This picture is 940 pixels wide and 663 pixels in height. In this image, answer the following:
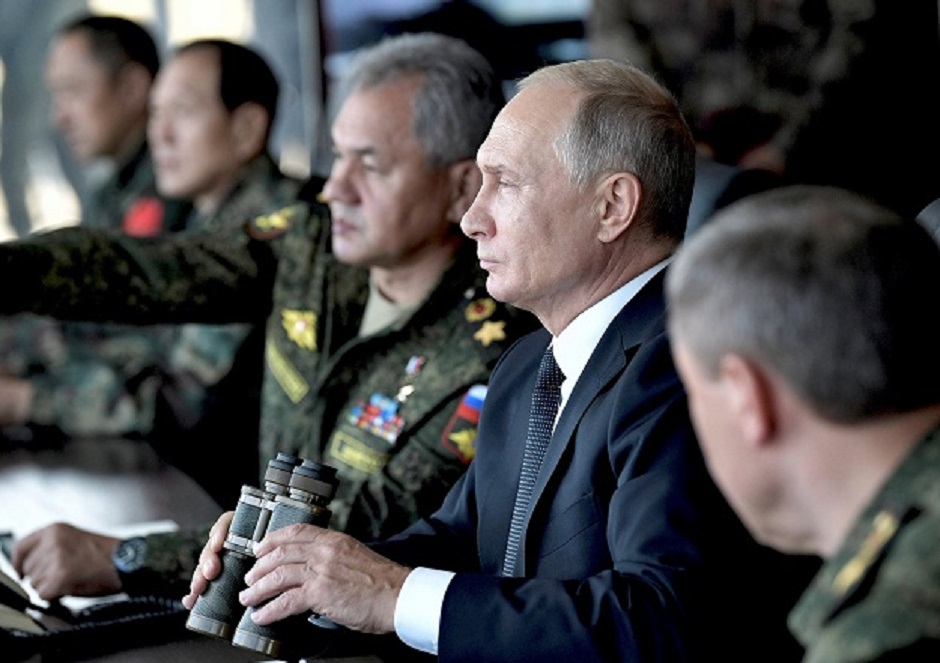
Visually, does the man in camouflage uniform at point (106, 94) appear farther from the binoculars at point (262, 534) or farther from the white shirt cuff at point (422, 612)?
the white shirt cuff at point (422, 612)

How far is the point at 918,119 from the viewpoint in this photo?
13.0 feet

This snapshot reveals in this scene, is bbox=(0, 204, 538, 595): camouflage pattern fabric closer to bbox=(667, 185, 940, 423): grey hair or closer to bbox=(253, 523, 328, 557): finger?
bbox=(253, 523, 328, 557): finger

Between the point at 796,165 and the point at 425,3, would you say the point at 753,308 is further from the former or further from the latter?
the point at 425,3

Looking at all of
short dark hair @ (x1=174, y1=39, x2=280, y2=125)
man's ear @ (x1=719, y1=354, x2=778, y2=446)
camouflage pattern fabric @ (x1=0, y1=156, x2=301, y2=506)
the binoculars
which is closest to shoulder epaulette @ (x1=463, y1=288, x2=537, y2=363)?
the binoculars

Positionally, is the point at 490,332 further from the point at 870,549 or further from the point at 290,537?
the point at 870,549

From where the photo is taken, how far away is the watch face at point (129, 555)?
2199 millimetres

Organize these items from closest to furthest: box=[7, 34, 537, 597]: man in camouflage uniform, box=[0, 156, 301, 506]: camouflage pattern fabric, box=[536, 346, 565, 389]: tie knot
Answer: box=[536, 346, 565, 389]: tie knot < box=[7, 34, 537, 597]: man in camouflage uniform < box=[0, 156, 301, 506]: camouflage pattern fabric

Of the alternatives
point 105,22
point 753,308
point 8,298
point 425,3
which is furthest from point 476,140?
point 425,3

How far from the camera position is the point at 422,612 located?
165cm

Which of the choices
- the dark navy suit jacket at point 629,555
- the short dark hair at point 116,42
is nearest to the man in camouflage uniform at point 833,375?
the dark navy suit jacket at point 629,555

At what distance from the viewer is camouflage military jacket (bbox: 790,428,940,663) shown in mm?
1055

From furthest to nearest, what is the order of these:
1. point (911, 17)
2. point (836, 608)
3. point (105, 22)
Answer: point (105, 22)
point (911, 17)
point (836, 608)

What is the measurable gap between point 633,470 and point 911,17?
8.59ft

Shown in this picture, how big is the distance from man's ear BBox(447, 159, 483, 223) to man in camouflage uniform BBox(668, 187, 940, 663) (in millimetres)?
1436
